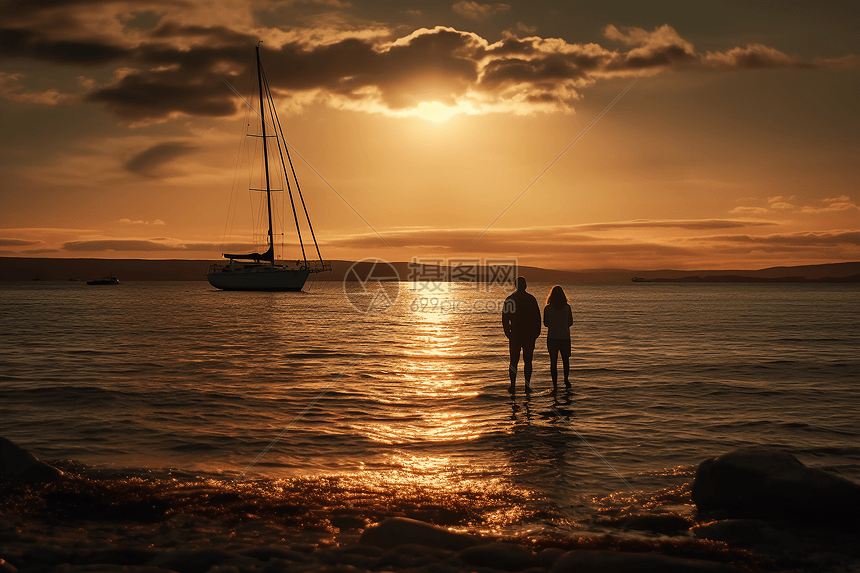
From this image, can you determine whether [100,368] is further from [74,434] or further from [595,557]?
[595,557]

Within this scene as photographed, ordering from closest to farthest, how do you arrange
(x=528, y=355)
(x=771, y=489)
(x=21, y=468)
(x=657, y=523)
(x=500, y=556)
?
(x=500, y=556) < (x=657, y=523) < (x=771, y=489) < (x=21, y=468) < (x=528, y=355)

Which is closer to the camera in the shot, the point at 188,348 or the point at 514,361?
the point at 514,361

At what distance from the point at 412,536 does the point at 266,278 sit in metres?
84.6

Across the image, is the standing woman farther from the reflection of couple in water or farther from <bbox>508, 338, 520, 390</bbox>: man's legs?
<bbox>508, 338, 520, 390</bbox>: man's legs

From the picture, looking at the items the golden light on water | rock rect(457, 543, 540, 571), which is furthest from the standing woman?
rock rect(457, 543, 540, 571)

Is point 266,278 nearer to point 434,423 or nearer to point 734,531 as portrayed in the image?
point 434,423

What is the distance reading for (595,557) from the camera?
4.72 metres

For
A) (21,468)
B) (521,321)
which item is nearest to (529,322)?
(521,321)

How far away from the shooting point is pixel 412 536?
521 cm

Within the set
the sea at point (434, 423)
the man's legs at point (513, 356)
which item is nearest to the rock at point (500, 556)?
the sea at point (434, 423)

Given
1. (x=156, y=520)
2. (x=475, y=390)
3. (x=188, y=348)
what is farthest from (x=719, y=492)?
(x=188, y=348)

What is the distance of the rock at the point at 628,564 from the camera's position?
455 centimetres

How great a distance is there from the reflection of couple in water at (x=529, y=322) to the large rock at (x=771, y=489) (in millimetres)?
6243

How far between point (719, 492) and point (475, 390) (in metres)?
7.79
